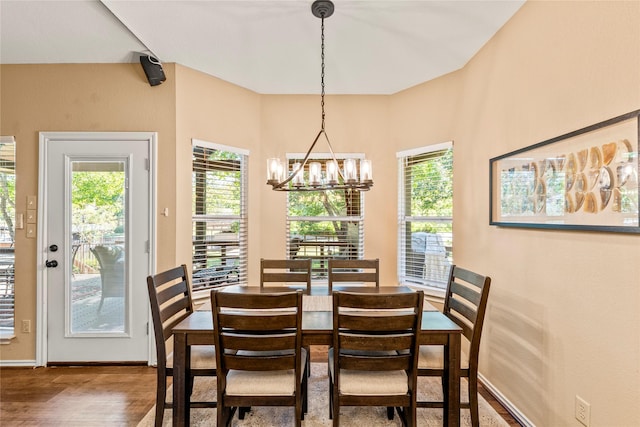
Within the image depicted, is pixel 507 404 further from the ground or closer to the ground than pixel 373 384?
closer to the ground

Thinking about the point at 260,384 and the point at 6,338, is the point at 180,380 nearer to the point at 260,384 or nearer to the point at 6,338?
the point at 260,384

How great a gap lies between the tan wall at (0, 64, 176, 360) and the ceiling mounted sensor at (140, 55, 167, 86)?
0.28 feet

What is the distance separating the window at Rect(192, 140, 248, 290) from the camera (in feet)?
10.7

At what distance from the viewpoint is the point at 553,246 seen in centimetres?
188

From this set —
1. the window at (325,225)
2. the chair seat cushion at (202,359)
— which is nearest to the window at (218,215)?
the window at (325,225)

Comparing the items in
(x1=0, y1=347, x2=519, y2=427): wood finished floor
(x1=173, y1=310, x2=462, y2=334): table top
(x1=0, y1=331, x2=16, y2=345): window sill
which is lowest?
(x1=0, y1=347, x2=519, y2=427): wood finished floor

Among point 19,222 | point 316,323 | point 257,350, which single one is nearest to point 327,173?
point 316,323

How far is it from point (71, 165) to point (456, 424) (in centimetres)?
367

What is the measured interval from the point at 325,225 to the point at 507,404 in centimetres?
231

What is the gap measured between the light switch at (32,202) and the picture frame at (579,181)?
4028mm

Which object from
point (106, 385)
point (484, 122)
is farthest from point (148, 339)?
point (484, 122)

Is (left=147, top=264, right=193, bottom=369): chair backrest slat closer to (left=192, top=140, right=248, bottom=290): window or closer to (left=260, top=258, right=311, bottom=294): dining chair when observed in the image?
(left=260, top=258, right=311, bottom=294): dining chair

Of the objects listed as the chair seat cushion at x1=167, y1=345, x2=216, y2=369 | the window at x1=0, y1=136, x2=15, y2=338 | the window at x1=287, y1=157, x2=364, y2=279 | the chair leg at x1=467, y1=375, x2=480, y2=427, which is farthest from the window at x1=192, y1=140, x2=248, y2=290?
the chair leg at x1=467, y1=375, x2=480, y2=427

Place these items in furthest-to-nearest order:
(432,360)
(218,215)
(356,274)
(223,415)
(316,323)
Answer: (218,215)
(356,274)
(432,360)
(316,323)
(223,415)
